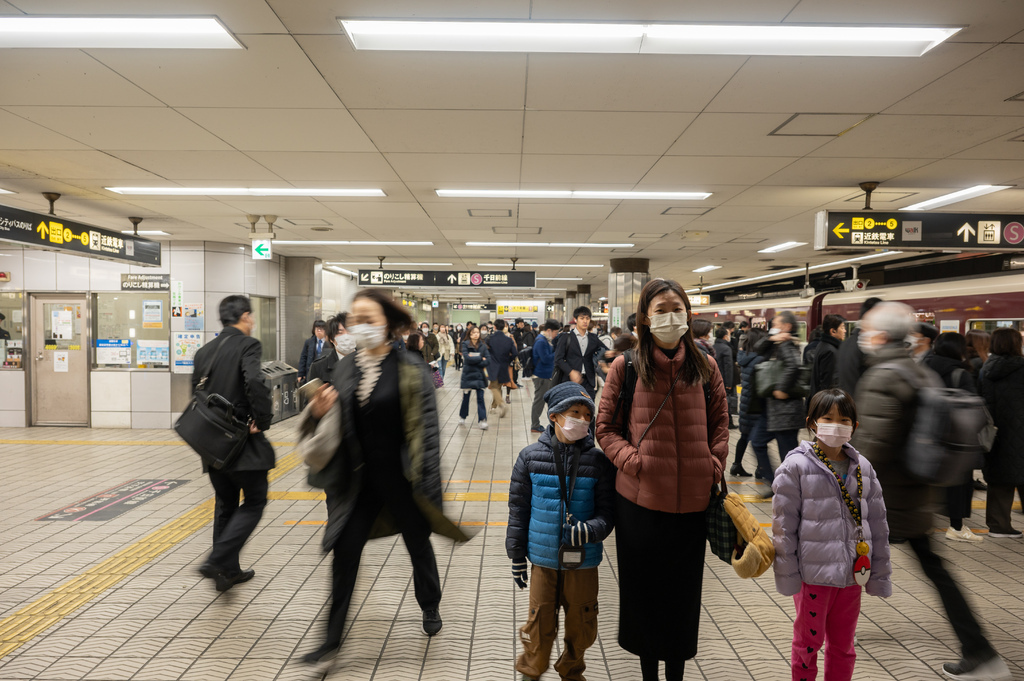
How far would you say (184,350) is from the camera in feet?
31.6

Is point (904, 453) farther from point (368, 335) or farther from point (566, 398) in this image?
point (368, 335)

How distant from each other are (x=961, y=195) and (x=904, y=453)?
17.9 feet

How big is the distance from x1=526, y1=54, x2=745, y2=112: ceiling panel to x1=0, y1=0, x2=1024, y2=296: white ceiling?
0.01 metres

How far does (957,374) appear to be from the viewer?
173 inches

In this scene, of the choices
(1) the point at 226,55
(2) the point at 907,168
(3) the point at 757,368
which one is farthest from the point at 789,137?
(1) the point at 226,55

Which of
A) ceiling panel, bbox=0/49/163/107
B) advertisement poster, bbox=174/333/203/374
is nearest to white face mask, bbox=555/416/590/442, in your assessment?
ceiling panel, bbox=0/49/163/107

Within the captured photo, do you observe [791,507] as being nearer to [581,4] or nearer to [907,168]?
[581,4]

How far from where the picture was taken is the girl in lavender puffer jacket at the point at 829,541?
232 cm

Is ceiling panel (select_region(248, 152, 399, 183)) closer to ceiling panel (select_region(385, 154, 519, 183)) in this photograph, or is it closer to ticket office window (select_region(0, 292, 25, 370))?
ceiling panel (select_region(385, 154, 519, 183))

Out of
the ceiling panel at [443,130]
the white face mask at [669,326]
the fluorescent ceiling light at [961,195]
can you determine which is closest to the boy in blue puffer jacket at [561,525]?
the white face mask at [669,326]

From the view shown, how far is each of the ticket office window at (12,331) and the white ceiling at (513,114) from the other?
330 cm

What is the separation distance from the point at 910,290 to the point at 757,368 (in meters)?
7.69

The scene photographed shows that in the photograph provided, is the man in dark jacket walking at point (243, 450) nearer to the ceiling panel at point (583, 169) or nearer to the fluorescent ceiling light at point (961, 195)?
the ceiling panel at point (583, 169)

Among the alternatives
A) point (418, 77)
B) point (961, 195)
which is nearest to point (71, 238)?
point (418, 77)
